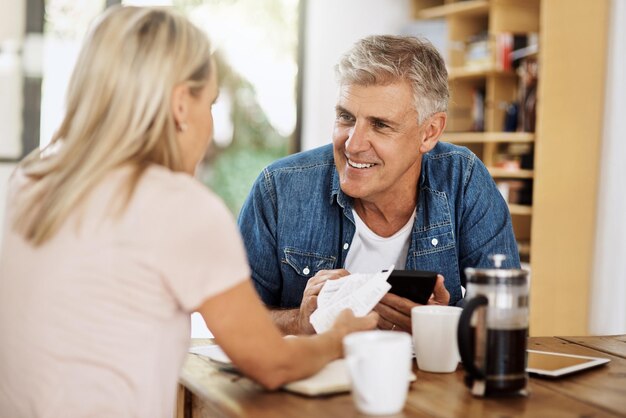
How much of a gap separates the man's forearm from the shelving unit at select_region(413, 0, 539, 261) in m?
2.72

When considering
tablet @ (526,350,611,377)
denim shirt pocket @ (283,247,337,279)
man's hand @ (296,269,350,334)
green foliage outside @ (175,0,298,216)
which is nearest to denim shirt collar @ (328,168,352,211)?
denim shirt pocket @ (283,247,337,279)

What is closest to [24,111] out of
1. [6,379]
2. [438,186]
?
[438,186]

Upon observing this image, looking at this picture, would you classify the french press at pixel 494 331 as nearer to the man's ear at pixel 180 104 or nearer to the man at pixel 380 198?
the man's ear at pixel 180 104

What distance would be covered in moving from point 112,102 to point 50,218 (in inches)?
7.2

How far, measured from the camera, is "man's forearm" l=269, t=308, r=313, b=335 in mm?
1801

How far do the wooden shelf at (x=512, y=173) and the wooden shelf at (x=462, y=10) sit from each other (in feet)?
3.15

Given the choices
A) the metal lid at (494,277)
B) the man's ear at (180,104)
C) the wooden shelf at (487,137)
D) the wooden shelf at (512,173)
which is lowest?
the wooden shelf at (512,173)

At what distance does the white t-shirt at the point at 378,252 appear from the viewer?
212cm

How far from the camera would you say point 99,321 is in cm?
114

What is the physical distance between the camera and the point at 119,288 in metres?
1.14

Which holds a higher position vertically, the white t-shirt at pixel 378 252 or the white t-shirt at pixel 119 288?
the white t-shirt at pixel 119 288

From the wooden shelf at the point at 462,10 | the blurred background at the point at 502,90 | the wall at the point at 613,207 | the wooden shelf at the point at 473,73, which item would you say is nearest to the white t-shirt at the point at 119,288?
the blurred background at the point at 502,90

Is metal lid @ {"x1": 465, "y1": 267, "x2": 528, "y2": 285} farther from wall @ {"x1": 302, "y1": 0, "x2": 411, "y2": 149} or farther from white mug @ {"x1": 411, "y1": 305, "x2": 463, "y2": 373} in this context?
wall @ {"x1": 302, "y1": 0, "x2": 411, "y2": 149}

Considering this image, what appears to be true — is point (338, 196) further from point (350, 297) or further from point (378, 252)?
point (350, 297)
